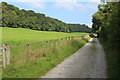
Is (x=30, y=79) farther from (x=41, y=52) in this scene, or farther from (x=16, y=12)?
(x=16, y=12)

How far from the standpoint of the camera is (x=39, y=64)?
7770 millimetres

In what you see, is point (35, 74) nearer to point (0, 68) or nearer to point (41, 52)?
point (0, 68)

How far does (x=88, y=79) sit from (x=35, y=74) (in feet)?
7.36

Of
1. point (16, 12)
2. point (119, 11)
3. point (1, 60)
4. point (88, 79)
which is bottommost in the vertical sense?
point (88, 79)

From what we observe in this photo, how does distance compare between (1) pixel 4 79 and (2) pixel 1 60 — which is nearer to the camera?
(1) pixel 4 79

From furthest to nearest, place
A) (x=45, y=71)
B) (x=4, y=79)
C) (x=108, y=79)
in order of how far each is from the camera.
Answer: (x=45, y=71), (x=108, y=79), (x=4, y=79)

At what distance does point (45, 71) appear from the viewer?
6.90m

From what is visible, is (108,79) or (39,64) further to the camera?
(39,64)

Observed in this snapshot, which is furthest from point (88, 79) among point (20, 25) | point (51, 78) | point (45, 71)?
point (20, 25)

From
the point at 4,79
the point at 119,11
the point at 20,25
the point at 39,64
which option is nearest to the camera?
the point at 4,79

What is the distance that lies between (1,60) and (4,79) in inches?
45.0

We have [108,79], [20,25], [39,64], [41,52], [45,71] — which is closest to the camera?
[108,79]

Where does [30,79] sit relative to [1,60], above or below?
below

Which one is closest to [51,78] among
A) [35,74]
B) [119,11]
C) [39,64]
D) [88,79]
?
[35,74]
